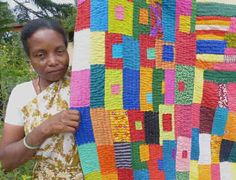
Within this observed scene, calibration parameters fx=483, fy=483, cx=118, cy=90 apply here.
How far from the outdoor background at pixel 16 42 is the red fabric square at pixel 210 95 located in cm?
72

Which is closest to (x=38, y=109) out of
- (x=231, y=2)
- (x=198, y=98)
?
(x=198, y=98)

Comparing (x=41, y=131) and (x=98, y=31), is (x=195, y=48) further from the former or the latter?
(x=41, y=131)

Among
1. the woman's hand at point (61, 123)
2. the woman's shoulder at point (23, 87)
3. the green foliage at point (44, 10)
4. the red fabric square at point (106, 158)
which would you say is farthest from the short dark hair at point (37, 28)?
the green foliage at point (44, 10)

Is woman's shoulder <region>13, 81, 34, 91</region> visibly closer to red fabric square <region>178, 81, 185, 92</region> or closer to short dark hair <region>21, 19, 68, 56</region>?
short dark hair <region>21, 19, 68, 56</region>

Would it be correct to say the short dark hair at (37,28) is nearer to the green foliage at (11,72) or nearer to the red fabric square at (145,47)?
the red fabric square at (145,47)

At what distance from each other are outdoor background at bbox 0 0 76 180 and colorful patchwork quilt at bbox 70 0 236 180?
632 mm

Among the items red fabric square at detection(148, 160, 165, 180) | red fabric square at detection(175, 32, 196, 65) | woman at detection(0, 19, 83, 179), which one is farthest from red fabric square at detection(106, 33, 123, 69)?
red fabric square at detection(148, 160, 165, 180)

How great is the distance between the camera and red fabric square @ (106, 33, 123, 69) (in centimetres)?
143

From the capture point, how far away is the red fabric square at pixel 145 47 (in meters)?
1.51

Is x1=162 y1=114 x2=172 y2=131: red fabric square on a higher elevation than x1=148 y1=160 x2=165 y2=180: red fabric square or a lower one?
higher

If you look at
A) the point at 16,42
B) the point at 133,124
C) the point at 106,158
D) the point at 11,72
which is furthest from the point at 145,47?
the point at 16,42

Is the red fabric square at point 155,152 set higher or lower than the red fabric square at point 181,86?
lower

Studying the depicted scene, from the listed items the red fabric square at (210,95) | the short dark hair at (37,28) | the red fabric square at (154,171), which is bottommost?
the red fabric square at (154,171)

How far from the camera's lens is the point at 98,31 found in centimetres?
142
